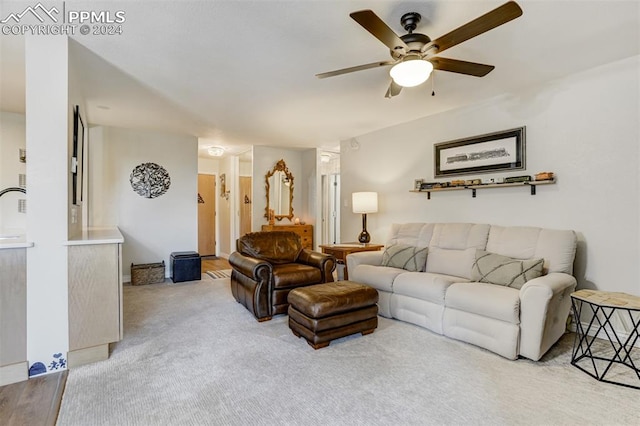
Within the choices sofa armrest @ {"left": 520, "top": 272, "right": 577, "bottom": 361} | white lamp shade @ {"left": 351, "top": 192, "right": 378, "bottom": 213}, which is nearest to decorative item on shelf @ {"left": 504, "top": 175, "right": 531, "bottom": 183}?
sofa armrest @ {"left": 520, "top": 272, "right": 577, "bottom": 361}

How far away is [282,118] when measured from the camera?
4.27 metres

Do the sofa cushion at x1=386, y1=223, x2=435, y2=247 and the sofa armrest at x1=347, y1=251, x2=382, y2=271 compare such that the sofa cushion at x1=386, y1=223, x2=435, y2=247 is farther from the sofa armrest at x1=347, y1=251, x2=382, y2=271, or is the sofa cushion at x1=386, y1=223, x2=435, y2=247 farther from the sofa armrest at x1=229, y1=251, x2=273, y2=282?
the sofa armrest at x1=229, y1=251, x2=273, y2=282

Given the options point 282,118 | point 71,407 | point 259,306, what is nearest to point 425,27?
point 282,118

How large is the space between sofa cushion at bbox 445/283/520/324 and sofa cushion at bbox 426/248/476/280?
17.5 inches

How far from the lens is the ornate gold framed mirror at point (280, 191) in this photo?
6.46 metres

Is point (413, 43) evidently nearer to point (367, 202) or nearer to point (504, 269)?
point (504, 269)

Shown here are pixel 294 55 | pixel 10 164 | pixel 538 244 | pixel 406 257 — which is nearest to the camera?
pixel 294 55

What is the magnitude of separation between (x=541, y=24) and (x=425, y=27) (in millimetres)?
778

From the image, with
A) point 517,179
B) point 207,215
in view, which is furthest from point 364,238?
point 207,215

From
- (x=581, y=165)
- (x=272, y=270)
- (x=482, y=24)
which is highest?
(x=482, y=24)

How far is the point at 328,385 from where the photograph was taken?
2039mm

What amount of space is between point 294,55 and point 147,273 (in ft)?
13.3

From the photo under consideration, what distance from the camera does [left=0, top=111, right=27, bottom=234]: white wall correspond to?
4135 millimetres

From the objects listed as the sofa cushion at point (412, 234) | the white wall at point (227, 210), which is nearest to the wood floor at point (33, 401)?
the sofa cushion at point (412, 234)
